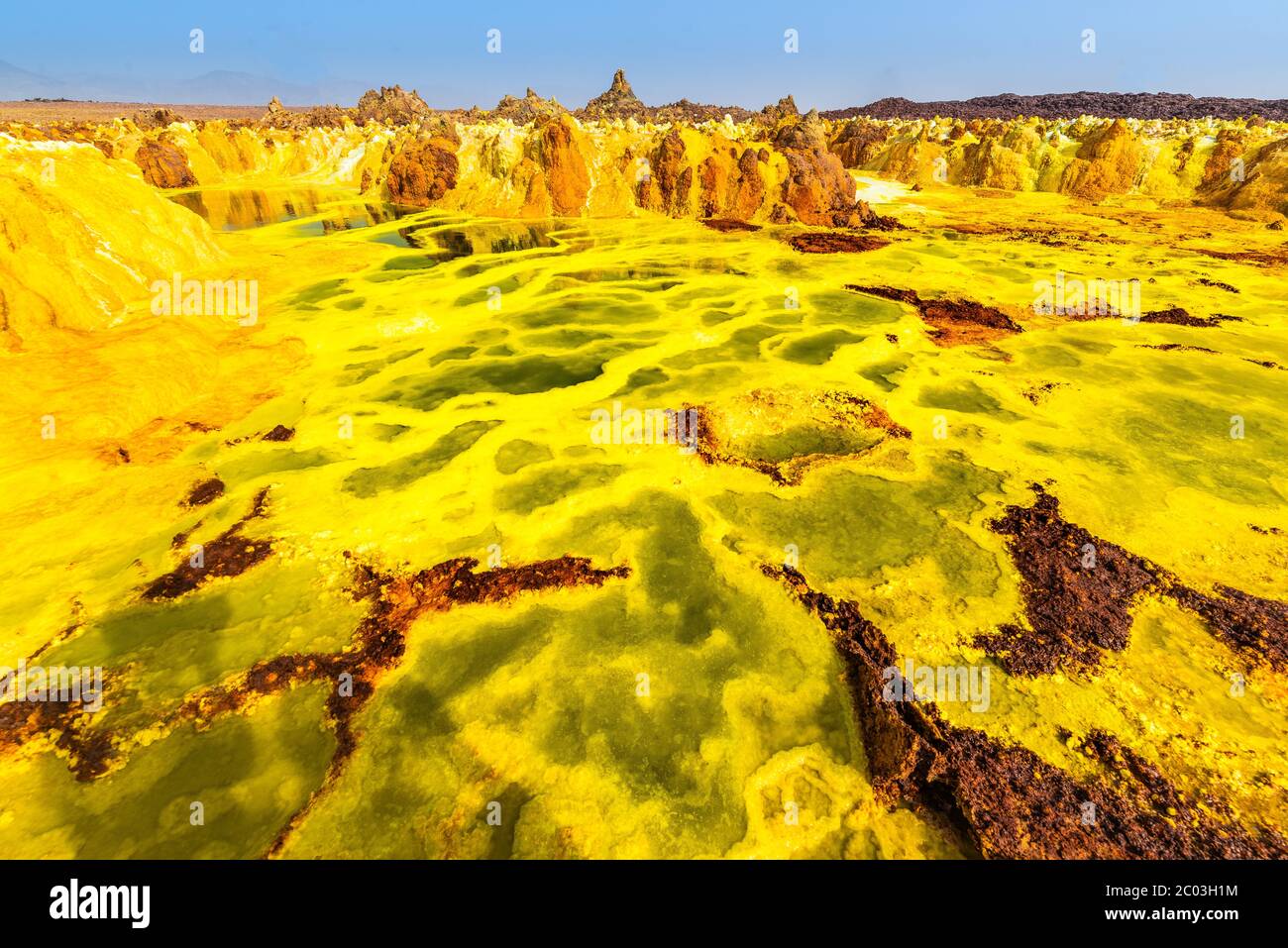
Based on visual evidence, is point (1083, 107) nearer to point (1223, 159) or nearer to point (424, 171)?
point (1223, 159)

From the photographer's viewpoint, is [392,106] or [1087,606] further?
[392,106]

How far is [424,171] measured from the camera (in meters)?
50.5

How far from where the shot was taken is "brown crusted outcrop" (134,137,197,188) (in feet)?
213

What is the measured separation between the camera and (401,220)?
43.4 m

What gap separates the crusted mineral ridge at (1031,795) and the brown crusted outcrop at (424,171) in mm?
55157

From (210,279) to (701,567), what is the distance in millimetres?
26515

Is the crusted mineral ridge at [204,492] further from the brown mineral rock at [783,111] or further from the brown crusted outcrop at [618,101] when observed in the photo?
the brown crusted outcrop at [618,101]

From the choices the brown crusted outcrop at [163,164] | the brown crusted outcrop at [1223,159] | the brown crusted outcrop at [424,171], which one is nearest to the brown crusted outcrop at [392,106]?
the brown crusted outcrop at [163,164]

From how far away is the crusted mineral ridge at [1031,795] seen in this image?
580cm

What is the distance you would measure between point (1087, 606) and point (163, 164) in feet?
306

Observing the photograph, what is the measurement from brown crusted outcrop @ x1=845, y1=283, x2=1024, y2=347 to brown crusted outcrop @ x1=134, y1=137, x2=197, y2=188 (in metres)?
82.5

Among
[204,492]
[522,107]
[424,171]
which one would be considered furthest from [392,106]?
[204,492]
